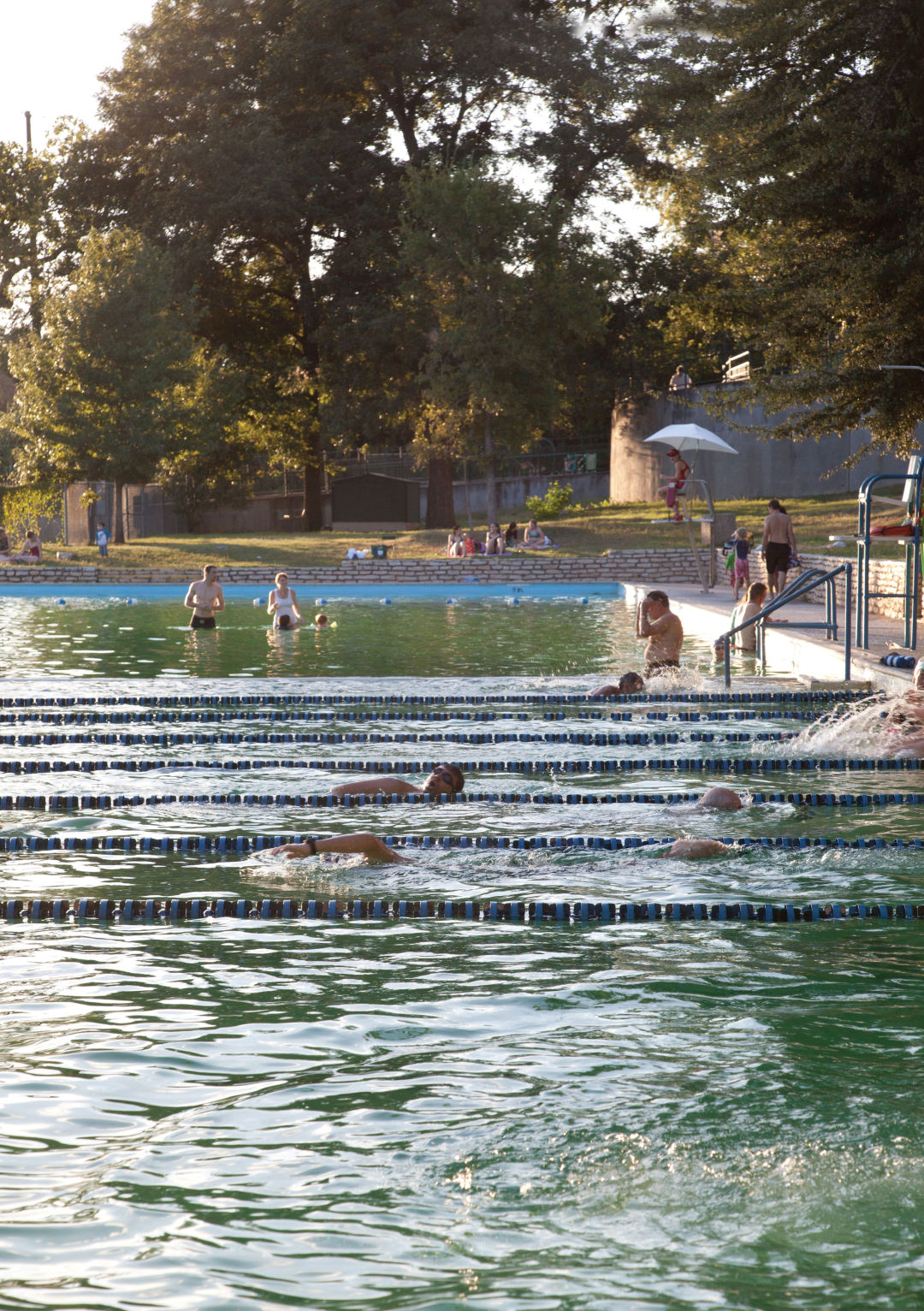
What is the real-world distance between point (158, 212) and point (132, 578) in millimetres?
16068

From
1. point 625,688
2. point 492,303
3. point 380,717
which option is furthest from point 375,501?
point 380,717

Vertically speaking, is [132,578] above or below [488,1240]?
above

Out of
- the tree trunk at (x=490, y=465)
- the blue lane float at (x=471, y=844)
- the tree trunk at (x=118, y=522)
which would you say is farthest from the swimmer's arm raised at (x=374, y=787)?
the tree trunk at (x=118, y=522)

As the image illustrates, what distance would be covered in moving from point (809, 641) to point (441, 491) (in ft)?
92.1

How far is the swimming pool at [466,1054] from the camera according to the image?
3.40 meters

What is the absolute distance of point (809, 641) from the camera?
14.8 metres

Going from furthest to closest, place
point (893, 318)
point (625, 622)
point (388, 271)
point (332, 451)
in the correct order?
point (332, 451)
point (388, 271)
point (625, 622)
point (893, 318)

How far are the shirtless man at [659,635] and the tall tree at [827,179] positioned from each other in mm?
5144

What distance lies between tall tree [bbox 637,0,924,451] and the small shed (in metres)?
29.6

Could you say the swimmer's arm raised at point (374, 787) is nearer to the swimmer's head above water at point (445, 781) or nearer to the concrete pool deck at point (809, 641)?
the swimmer's head above water at point (445, 781)

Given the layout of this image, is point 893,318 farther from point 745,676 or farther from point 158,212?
point 158,212

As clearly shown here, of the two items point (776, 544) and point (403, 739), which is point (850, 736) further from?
point (776, 544)

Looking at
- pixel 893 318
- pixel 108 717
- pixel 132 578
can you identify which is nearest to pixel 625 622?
pixel 893 318

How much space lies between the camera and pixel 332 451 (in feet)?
168
